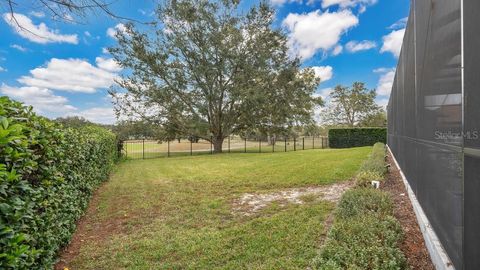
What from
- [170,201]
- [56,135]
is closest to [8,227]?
[56,135]

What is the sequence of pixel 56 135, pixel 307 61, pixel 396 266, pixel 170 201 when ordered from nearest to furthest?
pixel 396 266, pixel 56 135, pixel 170 201, pixel 307 61

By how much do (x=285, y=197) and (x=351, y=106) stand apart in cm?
3378

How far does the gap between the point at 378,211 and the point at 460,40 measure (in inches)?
87.4

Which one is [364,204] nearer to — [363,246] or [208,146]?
[363,246]

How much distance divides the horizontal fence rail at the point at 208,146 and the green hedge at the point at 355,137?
143 centimetres

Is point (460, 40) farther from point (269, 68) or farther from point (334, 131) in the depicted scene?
point (334, 131)

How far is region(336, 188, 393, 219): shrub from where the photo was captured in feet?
11.5

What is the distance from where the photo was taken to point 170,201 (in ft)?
19.1

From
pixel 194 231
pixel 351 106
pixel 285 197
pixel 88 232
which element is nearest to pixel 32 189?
pixel 194 231

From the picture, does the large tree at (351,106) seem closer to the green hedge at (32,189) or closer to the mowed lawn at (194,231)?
the mowed lawn at (194,231)

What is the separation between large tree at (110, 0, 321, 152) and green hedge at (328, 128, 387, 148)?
7282mm

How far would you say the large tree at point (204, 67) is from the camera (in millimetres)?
17531

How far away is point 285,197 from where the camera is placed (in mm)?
5781

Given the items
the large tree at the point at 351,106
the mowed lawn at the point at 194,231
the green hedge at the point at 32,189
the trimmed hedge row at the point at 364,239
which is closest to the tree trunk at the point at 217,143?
the mowed lawn at the point at 194,231
